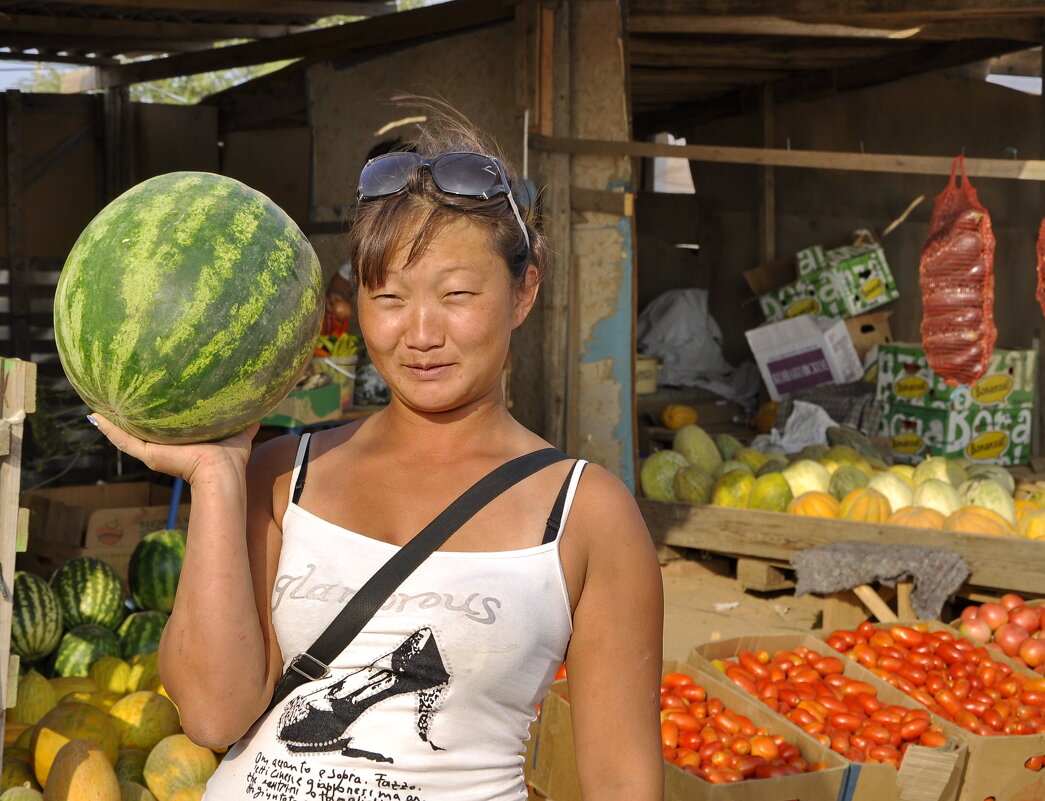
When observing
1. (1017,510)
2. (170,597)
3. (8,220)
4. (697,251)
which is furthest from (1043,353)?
(8,220)

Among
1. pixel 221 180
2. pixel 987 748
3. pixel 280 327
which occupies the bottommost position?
pixel 987 748

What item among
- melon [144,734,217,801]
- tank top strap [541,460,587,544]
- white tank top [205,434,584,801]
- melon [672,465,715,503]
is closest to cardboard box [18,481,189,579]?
melon [144,734,217,801]

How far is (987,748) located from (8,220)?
817 cm

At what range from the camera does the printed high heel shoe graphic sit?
150 cm

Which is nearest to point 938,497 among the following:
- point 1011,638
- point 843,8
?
point 1011,638

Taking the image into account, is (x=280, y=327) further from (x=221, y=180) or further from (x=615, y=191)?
(x=615, y=191)

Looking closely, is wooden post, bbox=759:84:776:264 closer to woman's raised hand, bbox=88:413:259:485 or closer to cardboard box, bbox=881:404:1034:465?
cardboard box, bbox=881:404:1034:465

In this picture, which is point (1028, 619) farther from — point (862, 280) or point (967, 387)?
point (862, 280)

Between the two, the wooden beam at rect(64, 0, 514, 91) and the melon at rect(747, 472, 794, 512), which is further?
the wooden beam at rect(64, 0, 514, 91)

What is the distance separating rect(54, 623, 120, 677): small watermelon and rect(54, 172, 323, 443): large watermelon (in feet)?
8.55

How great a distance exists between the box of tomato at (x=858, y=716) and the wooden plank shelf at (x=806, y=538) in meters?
1.62

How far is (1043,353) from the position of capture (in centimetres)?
862

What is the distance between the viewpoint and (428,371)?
163 cm

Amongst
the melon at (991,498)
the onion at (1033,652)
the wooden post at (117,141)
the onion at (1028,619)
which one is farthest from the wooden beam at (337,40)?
the onion at (1033,652)
